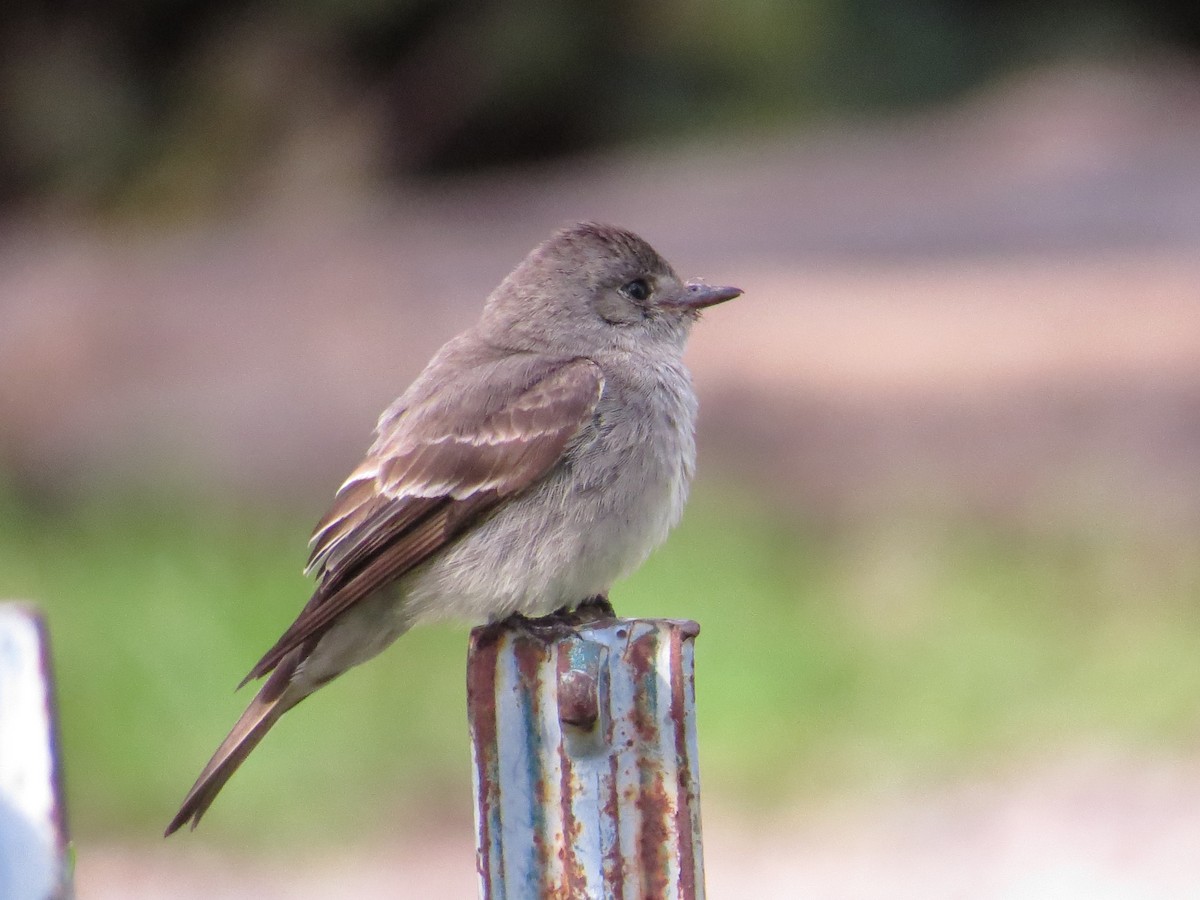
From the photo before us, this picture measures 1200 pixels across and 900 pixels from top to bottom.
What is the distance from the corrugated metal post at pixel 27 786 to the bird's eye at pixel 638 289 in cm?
280

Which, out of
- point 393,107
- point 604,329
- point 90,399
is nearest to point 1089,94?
→ point 393,107

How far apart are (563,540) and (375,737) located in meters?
3.56

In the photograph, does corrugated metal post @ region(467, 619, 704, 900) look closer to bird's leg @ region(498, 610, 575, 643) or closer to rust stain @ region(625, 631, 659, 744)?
rust stain @ region(625, 631, 659, 744)

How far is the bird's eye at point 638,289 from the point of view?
4703 millimetres

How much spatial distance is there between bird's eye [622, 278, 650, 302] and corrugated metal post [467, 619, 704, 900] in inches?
94.7

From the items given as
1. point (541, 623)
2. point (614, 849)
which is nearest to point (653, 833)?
point (614, 849)

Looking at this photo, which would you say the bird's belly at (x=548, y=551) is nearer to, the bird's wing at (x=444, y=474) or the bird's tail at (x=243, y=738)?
the bird's wing at (x=444, y=474)

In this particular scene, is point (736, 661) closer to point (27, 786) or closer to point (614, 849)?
point (614, 849)

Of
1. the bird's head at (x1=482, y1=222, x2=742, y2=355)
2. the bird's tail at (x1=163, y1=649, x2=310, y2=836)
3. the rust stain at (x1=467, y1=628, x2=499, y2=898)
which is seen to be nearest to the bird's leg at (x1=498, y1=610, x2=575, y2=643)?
the bird's tail at (x1=163, y1=649, x2=310, y2=836)

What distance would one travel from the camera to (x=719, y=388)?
432 inches

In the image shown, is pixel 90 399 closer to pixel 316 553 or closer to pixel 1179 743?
pixel 1179 743

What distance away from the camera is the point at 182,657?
7.99 meters

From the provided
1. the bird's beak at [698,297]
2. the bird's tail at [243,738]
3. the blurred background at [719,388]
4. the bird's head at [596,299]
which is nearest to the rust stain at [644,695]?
the bird's tail at [243,738]

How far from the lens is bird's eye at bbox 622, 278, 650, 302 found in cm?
470
